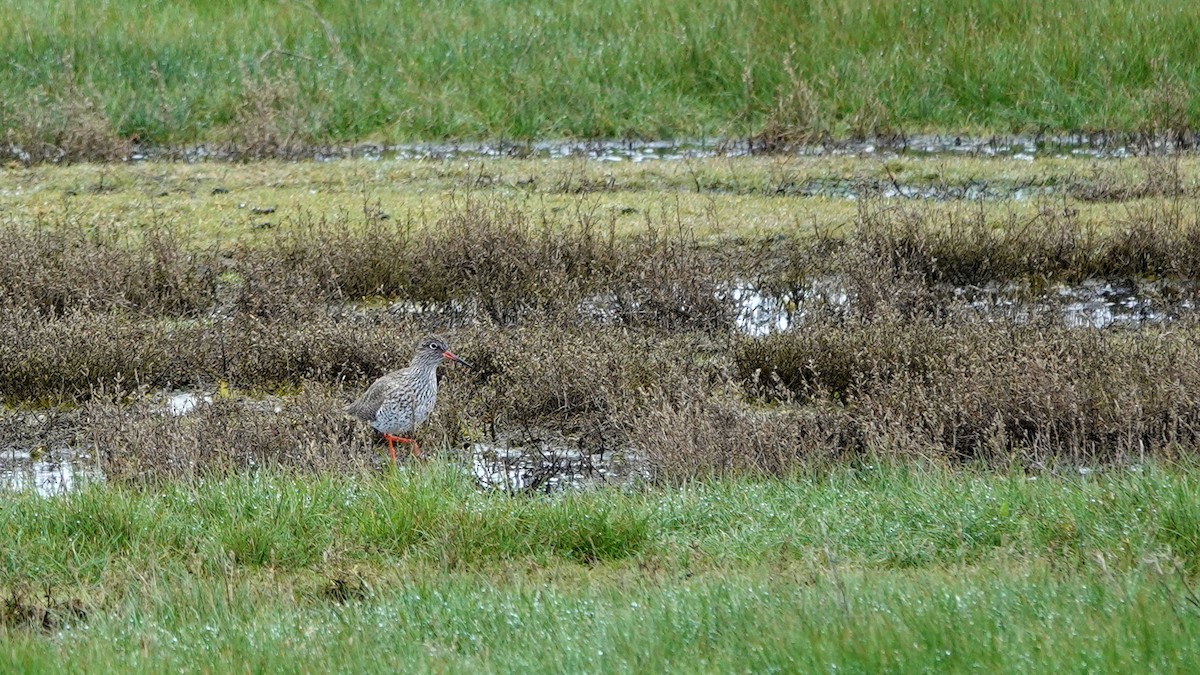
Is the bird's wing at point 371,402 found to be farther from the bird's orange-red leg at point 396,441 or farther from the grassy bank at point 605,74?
the grassy bank at point 605,74

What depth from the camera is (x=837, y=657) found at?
13.0ft

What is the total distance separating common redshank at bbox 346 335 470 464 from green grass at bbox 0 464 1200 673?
1244 millimetres

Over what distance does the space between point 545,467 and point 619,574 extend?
2.39 metres

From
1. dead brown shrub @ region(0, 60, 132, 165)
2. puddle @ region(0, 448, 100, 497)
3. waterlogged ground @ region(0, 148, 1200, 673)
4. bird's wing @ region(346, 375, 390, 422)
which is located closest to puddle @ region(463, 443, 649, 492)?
waterlogged ground @ region(0, 148, 1200, 673)

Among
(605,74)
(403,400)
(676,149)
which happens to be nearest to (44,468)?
(403,400)

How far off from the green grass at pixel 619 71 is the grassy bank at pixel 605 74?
1.1 inches

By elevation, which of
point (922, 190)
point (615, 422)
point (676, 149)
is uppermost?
point (615, 422)

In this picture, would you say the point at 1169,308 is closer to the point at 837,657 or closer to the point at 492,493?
the point at 492,493

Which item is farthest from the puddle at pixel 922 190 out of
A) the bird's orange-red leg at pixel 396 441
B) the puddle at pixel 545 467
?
the bird's orange-red leg at pixel 396 441

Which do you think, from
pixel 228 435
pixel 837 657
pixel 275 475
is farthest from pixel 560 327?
pixel 837 657

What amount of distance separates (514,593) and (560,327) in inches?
197

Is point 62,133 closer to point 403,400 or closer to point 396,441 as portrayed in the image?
point 396,441

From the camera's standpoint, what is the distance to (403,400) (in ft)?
25.1

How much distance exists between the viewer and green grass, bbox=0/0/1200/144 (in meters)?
18.1
